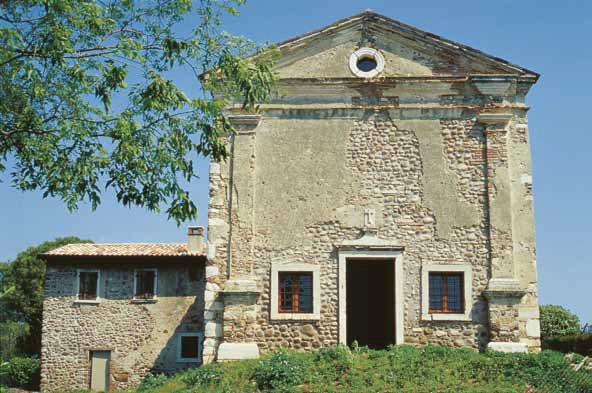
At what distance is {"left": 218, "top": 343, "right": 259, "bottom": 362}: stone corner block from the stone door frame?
6.65ft

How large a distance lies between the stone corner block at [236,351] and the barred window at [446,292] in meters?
4.28

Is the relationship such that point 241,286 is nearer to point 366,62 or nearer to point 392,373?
point 392,373

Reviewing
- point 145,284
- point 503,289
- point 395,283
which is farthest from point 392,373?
point 145,284

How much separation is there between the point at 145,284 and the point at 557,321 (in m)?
18.4

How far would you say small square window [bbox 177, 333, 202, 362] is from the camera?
2431 centimetres

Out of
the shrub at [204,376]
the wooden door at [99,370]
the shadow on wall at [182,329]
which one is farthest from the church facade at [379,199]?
the wooden door at [99,370]

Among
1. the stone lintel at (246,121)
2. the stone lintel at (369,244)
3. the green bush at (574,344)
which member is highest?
the stone lintel at (246,121)

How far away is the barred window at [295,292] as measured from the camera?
50.9 feet

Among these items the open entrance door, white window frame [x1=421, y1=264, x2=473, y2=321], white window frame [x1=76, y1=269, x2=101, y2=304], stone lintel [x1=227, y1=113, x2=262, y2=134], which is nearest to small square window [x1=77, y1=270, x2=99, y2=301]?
white window frame [x1=76, y1=269, x2=101, y2=304]

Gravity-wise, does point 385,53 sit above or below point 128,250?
above

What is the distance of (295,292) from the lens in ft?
51.1

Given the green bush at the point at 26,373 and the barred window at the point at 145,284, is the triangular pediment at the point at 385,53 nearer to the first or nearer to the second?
the barred window at the point at 145,284

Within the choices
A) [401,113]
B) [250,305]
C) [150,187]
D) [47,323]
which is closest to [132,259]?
[47,323]

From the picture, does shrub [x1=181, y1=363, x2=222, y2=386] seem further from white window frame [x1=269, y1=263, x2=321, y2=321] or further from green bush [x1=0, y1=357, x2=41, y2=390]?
green bush [x1=0, y1=357, x2=41, y2=390]
